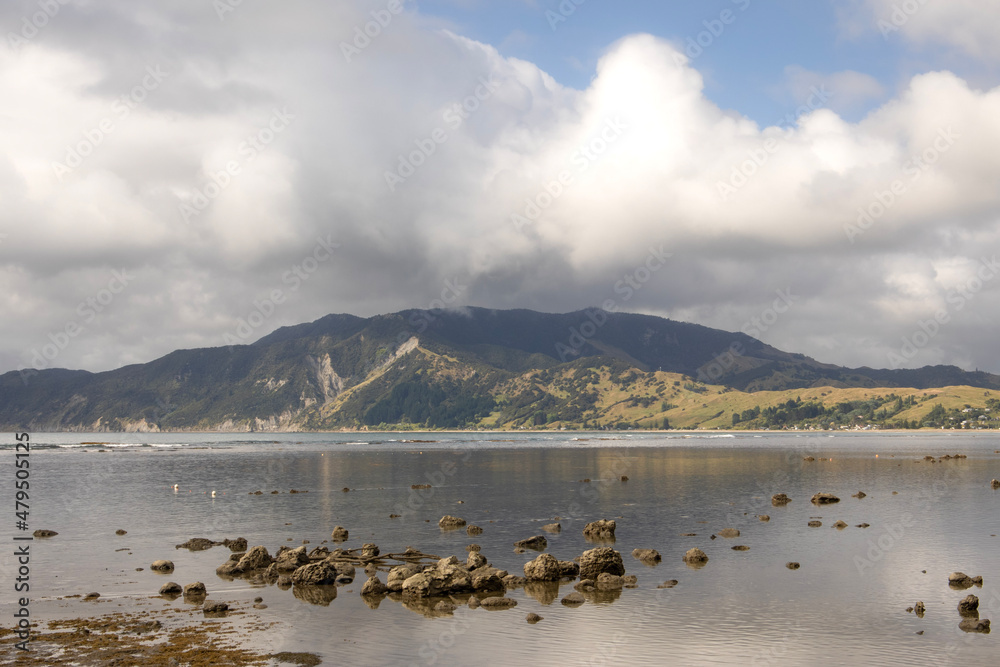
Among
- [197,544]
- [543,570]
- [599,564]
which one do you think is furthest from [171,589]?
[599,564]

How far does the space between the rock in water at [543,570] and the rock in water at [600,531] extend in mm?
16429

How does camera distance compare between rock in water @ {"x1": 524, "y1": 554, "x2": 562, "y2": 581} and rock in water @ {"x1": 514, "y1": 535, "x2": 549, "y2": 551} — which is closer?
rock in water @ {"x1": 524, "y1": 554, "x2": 562, "y2": 581}

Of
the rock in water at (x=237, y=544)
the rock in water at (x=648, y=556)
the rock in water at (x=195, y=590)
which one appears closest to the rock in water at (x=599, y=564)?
the rock in water at (x=648, y=556)

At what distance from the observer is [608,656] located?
101 ft

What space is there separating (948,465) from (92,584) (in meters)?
157

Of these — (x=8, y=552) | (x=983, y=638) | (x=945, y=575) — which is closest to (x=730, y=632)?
(x=983, y=638)

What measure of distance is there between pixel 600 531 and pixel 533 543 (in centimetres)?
769

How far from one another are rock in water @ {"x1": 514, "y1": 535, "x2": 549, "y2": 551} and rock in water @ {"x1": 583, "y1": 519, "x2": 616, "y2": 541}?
537 cm

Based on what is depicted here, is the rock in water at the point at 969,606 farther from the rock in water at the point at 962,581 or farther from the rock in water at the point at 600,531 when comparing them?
the rock in water at the point at 600,531

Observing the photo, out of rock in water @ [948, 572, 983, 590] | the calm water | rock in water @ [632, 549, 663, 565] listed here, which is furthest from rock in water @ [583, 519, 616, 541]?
rock in water @ [948, 572, 983, 590]

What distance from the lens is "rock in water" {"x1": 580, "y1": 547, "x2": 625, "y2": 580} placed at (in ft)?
149

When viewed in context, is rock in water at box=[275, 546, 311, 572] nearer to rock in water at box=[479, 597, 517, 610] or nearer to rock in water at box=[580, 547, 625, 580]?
rock in water at box=[479, 597, 517, 610]

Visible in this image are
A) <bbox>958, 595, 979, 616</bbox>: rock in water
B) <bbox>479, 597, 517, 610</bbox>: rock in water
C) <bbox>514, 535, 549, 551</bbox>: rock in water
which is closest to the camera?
<bbox>958, 595, 979, 616</bbox>: rock in water

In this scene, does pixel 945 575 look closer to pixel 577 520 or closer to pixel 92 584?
pixel 577 520
